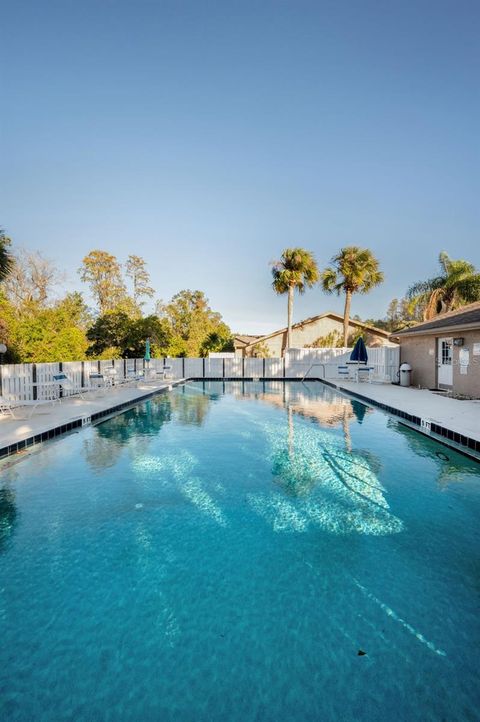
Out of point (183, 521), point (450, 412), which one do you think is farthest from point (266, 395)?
point (183, 521)

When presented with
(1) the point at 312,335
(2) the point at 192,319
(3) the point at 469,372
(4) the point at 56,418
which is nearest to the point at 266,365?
(1) the point at 312,335

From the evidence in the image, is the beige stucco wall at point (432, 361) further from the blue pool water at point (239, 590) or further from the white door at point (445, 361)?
the blue pool water at point (239, 590)

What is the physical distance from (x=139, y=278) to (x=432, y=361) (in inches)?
1353

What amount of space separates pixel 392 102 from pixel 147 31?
10257mm

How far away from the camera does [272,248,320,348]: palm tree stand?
2789cm

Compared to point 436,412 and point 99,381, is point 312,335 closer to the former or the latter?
point 99,381

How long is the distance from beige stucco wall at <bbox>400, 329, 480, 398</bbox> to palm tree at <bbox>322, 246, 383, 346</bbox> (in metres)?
9.64

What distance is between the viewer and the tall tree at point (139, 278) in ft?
138

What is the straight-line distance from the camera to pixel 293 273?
91.7ft

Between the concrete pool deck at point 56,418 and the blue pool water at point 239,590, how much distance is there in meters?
0.99

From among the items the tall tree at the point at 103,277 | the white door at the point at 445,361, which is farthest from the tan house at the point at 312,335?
the tall tree at the point at 103,277

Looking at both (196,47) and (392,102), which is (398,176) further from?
(196,47)

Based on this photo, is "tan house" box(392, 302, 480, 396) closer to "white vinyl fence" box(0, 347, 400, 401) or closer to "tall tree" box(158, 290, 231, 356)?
"white vinyl fence" box(0, 347, 400, 401)

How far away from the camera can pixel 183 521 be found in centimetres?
441
